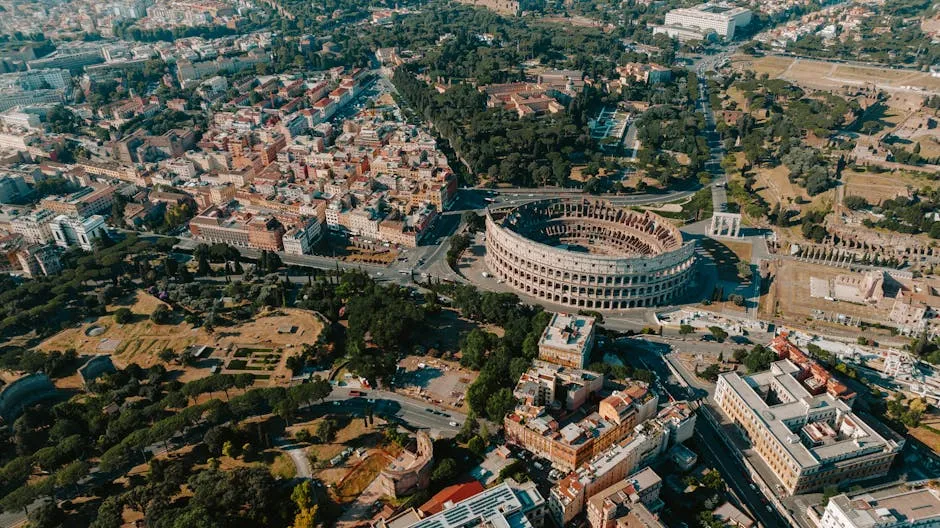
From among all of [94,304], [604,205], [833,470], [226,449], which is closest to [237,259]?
[94,304]

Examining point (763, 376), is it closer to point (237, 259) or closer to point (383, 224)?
point (383, 224)

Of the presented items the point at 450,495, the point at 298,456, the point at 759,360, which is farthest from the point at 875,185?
the point at 298,456

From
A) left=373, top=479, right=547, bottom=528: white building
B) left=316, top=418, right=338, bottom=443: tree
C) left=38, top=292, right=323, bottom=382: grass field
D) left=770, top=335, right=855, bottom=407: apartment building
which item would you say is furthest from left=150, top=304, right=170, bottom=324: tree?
left=770, top=335, right=855, bottom=407: apartment building

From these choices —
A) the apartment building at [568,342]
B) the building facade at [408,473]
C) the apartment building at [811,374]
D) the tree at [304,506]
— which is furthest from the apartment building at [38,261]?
the apartment building at [811,374]

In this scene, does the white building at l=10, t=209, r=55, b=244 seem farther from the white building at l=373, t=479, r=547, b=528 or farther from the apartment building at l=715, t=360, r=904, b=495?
the apartment building at l=715, t=360, r=904, b=495

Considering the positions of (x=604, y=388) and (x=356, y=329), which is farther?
(x=356, y=329)

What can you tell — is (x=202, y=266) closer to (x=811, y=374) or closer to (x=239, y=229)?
(x=239, y=229)
